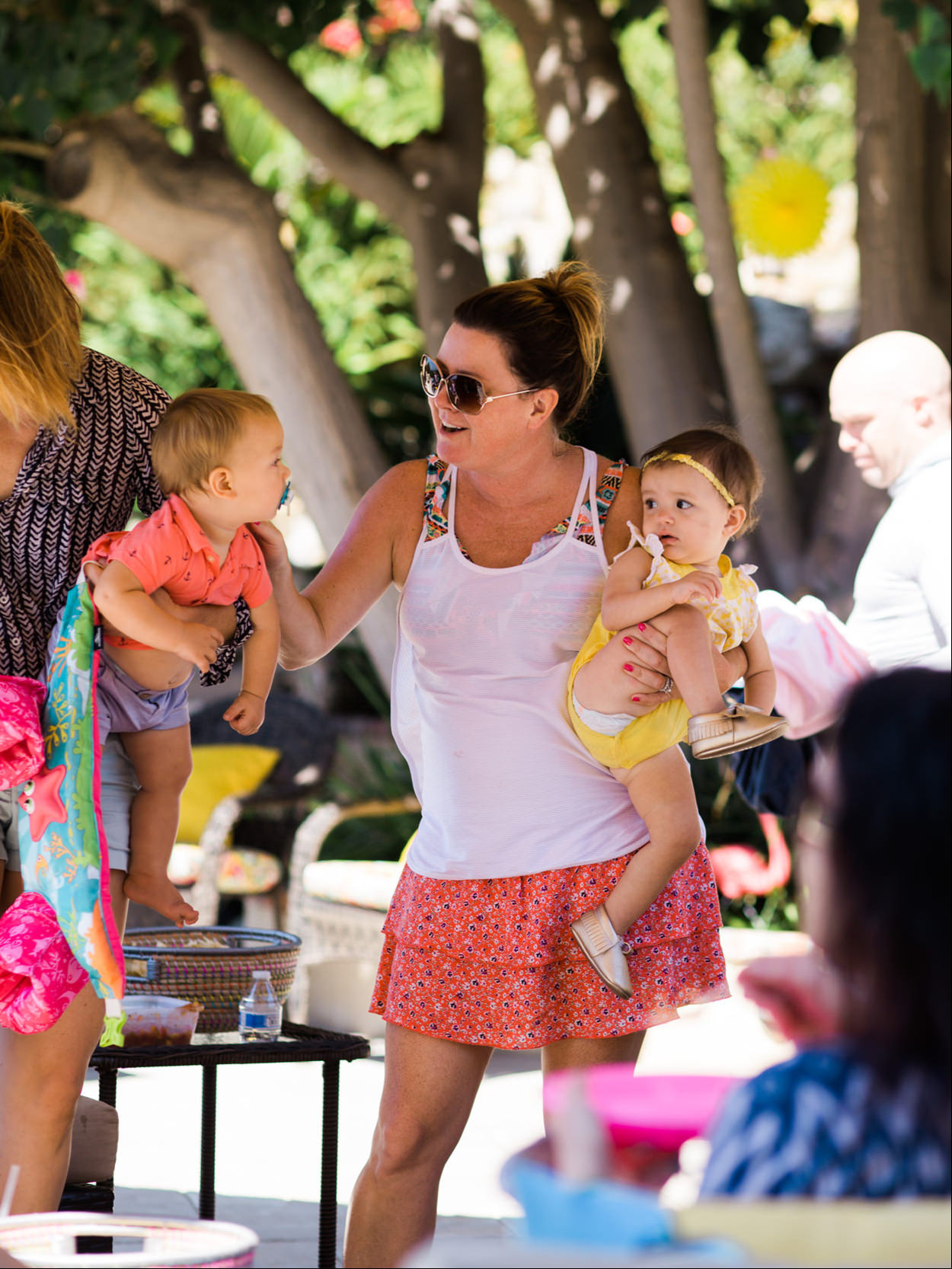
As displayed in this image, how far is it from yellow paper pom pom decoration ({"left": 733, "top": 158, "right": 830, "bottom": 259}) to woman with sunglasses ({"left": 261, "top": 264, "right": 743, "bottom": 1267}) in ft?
28.8

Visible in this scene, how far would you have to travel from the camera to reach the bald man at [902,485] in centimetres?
402

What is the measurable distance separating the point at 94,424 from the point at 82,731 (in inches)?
20.6

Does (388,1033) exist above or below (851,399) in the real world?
below

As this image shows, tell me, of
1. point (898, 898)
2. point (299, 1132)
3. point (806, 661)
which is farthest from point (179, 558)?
point (299, 1132)

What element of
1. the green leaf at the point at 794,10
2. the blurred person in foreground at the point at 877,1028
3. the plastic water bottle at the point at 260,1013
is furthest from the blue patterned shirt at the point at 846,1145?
the green leaf at the point at 794,10

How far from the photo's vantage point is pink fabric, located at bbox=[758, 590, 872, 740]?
388 centimetres

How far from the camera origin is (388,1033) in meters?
2.96

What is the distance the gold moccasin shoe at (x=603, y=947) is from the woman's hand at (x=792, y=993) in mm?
1040

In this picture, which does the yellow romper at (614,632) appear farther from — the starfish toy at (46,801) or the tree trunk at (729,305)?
the tree trunk at (729,305)

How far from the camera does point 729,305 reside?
594cm

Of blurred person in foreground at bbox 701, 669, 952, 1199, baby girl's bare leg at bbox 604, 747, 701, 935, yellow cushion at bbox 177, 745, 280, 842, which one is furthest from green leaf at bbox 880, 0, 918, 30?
yellow cushion at bbox 177, 745, 280, 842

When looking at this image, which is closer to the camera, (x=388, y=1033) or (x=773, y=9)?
(x=388, y=1033)

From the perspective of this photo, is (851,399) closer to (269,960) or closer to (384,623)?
(269,960)

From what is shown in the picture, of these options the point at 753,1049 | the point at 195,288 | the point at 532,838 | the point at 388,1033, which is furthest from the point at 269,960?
the point at 195,288
